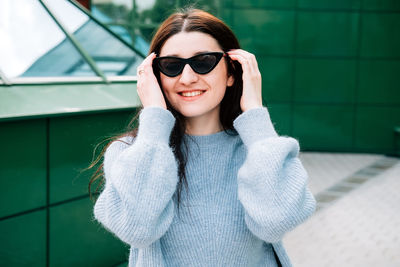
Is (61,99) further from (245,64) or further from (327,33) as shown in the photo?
(327,33)

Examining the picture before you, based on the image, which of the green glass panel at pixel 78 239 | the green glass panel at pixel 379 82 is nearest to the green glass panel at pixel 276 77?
the green glass panel at pixel 379 82

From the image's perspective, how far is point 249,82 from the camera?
6.67 ft

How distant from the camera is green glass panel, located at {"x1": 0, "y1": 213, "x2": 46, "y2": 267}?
10.7ft

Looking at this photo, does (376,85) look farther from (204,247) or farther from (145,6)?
(204,247)

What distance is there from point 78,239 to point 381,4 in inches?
360

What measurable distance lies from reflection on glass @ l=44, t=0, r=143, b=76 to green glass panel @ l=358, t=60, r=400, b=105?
268 inches

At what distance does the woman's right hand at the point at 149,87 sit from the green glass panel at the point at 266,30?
8.72 meters

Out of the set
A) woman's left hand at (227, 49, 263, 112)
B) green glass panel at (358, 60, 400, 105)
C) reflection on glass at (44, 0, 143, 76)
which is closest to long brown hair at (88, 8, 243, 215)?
woman's left hand at (227, 49, 263, 112)

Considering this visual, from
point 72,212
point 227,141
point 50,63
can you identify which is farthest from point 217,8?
point 227,141

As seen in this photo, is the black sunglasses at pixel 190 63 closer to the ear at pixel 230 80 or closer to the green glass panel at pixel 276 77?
the ear at pixel 230 80

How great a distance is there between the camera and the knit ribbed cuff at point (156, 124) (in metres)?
1.84

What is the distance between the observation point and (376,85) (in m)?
10.4

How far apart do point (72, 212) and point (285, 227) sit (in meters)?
2.47

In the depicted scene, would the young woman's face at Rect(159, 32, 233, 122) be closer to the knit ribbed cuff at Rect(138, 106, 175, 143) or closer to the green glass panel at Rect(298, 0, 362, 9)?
the knit ribbed cuff at Rect(138, 106, 175, 143)
